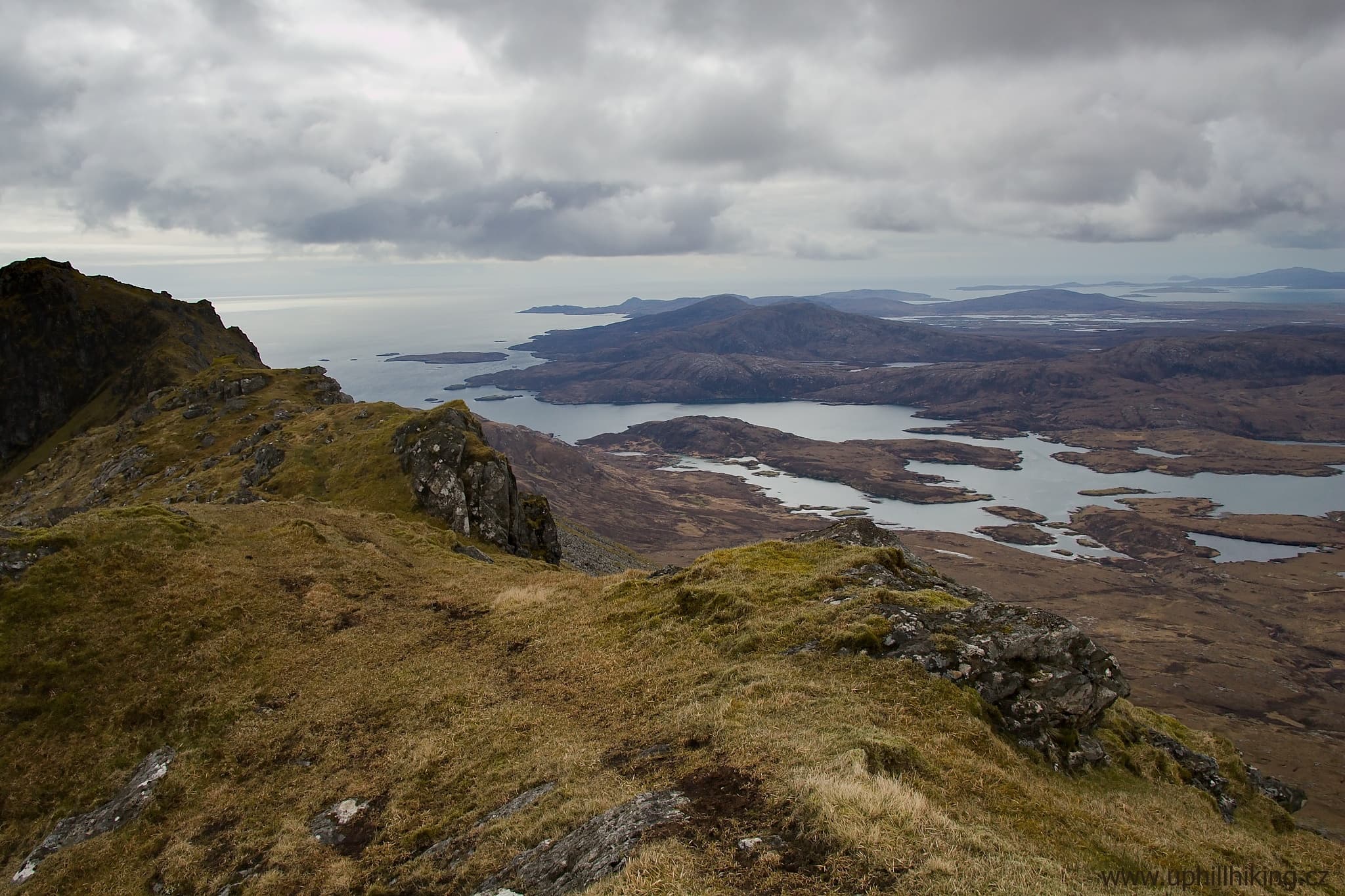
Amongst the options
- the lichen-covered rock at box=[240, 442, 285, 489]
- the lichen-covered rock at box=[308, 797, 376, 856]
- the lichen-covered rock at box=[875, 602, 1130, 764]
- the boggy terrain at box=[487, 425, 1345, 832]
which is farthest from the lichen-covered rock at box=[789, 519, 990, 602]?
the boggy terrain at box=[487, 425, 1345, 832]

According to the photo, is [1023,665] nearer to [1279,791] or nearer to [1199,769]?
[1199,769]

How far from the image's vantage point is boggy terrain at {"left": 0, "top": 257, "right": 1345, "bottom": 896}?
40.5ft

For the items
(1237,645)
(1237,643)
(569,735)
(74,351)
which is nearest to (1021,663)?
(569,735)

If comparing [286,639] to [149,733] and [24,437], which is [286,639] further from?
[24,437]

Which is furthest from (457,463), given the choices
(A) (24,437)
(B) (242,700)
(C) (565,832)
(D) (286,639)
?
(A) (24,437)

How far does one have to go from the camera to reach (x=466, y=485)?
210 feet

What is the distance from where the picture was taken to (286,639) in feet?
90.4

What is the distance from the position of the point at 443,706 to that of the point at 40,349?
543 ft

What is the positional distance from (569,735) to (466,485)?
160 ft

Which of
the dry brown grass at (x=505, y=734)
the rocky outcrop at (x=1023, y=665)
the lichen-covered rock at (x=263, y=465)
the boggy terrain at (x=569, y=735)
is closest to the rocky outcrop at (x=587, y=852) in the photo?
the boggy terrain at (x=569, y=735)

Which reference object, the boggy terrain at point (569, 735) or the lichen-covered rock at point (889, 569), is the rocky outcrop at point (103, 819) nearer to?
the boggy terrain at point (569, 735)

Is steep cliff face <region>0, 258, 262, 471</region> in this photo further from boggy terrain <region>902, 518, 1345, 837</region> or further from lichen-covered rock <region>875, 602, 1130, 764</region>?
boggy terrain <region>902, 518, 1345, 837</region>

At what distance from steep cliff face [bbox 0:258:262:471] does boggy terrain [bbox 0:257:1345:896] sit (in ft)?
408

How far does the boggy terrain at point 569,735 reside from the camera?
1235cm
